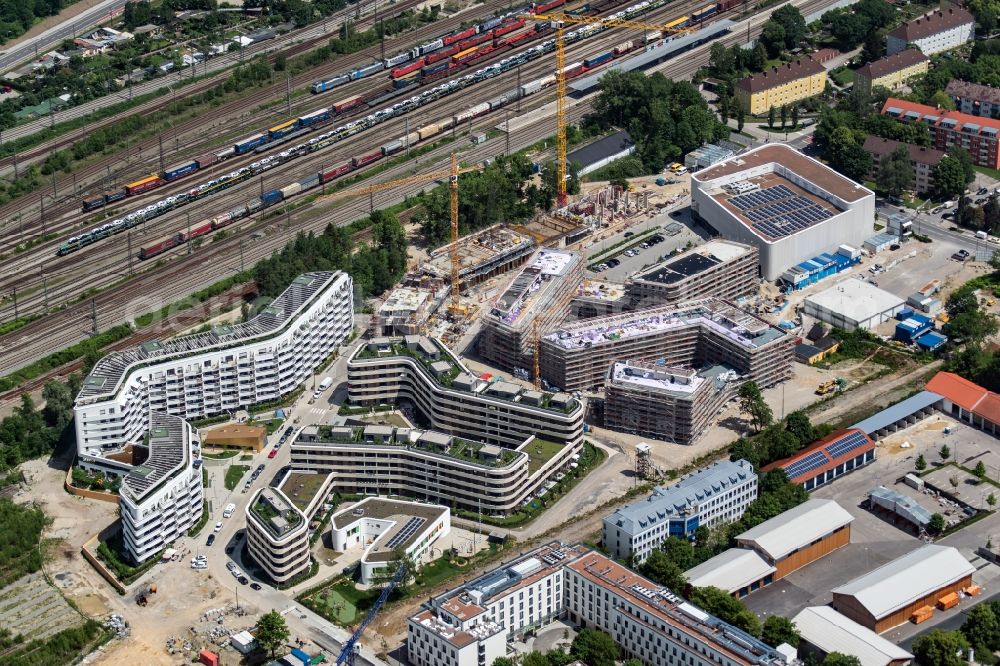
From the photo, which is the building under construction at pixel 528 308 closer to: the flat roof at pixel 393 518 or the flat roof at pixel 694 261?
the flat roof at pixel 694 261

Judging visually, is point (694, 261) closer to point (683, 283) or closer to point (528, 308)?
point (683, 283)

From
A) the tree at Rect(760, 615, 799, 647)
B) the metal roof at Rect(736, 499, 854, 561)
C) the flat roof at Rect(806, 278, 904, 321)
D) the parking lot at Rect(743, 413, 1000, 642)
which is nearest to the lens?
the tree at Rect(760, 615, 799, 647)

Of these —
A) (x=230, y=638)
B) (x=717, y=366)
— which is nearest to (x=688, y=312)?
(x=717, y=366)

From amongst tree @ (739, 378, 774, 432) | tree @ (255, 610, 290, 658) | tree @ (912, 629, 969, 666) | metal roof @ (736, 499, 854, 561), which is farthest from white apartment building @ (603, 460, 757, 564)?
tree @ (255, 610, 290, 658)

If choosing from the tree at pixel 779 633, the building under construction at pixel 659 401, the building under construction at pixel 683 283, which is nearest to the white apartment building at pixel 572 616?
the tree at pixel 779 633

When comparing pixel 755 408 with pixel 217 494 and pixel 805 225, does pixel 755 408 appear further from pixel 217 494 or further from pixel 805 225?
pixel 217 494

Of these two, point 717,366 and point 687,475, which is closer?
point 687,475

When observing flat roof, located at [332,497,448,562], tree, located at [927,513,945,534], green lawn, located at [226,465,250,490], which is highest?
flat roof, located at [332,497,448,562]

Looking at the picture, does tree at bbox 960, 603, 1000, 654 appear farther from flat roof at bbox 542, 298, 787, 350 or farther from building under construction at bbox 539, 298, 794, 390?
flat roof at bbox 542, 298, 787, 350
